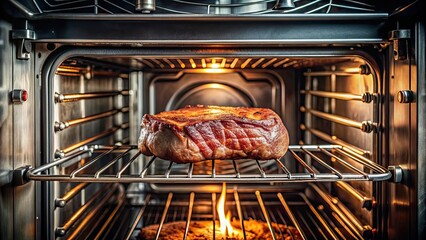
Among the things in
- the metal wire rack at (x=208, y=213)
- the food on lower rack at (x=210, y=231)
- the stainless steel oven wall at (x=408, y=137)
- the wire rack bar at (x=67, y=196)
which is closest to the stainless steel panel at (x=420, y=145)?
the stainless steel oven wall at (x=408, y=137)

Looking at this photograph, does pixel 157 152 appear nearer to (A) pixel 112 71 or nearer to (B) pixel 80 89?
(B) pixel 80 89

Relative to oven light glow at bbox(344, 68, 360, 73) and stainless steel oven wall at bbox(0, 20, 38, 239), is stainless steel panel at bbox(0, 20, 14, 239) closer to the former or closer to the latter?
stainless steel oven wall at bbox(0, 20, 38, 239)

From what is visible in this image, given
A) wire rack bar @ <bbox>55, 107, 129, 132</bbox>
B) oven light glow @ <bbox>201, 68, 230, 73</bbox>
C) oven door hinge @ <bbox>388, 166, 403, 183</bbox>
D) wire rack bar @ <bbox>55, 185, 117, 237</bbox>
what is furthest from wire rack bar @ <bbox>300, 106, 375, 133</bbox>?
wire rack bar @ <bbox>55, 185, 117, 237</bbox>

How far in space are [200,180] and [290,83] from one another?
1428 mm

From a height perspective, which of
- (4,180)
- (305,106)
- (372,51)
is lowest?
(4,180)

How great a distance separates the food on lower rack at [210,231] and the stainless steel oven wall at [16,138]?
67 centimetres

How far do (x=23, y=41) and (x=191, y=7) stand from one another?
555 millimetres

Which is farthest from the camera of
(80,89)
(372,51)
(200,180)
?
(80,89)

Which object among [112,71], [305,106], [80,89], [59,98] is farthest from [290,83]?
[59,98]

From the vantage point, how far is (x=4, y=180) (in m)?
1.44

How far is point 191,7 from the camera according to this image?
1627 millimetres

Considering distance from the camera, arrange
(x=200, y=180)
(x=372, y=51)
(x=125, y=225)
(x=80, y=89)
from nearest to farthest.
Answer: (x=200, y=180), (x=372, y=51), (x=80, y=89), (x=125, y=225)

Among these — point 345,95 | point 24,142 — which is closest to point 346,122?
point 345,95

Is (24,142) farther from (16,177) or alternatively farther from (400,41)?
(400,41)
